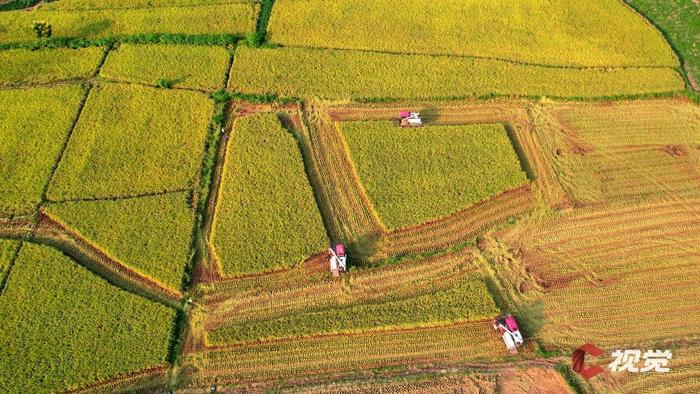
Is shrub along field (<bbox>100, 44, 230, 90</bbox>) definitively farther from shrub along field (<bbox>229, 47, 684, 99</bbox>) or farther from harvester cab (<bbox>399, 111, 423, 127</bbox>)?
harvester cab (<bbox>399, 111, 423, 127</bbox>)

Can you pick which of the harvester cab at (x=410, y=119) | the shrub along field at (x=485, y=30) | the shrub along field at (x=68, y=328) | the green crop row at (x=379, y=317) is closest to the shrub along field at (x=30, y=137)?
the shrub along field at (x=68, y=328)

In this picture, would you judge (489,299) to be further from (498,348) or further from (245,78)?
(245,78)

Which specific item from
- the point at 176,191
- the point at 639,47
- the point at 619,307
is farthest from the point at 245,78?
the point at 639,47

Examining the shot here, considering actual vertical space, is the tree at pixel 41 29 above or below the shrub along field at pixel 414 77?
above

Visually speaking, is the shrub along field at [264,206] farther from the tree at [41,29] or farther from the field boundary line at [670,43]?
the field boundary line at [670,43]

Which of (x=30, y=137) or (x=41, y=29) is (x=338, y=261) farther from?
(x=41, y=29)

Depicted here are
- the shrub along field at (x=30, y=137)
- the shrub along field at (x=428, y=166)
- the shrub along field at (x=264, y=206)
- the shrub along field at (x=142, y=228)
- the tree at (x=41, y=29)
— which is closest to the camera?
the shrub along field at (x=142, y=228)

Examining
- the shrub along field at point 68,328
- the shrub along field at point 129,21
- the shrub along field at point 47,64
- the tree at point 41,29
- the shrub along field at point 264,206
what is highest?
the shrub along field at point 129,21
